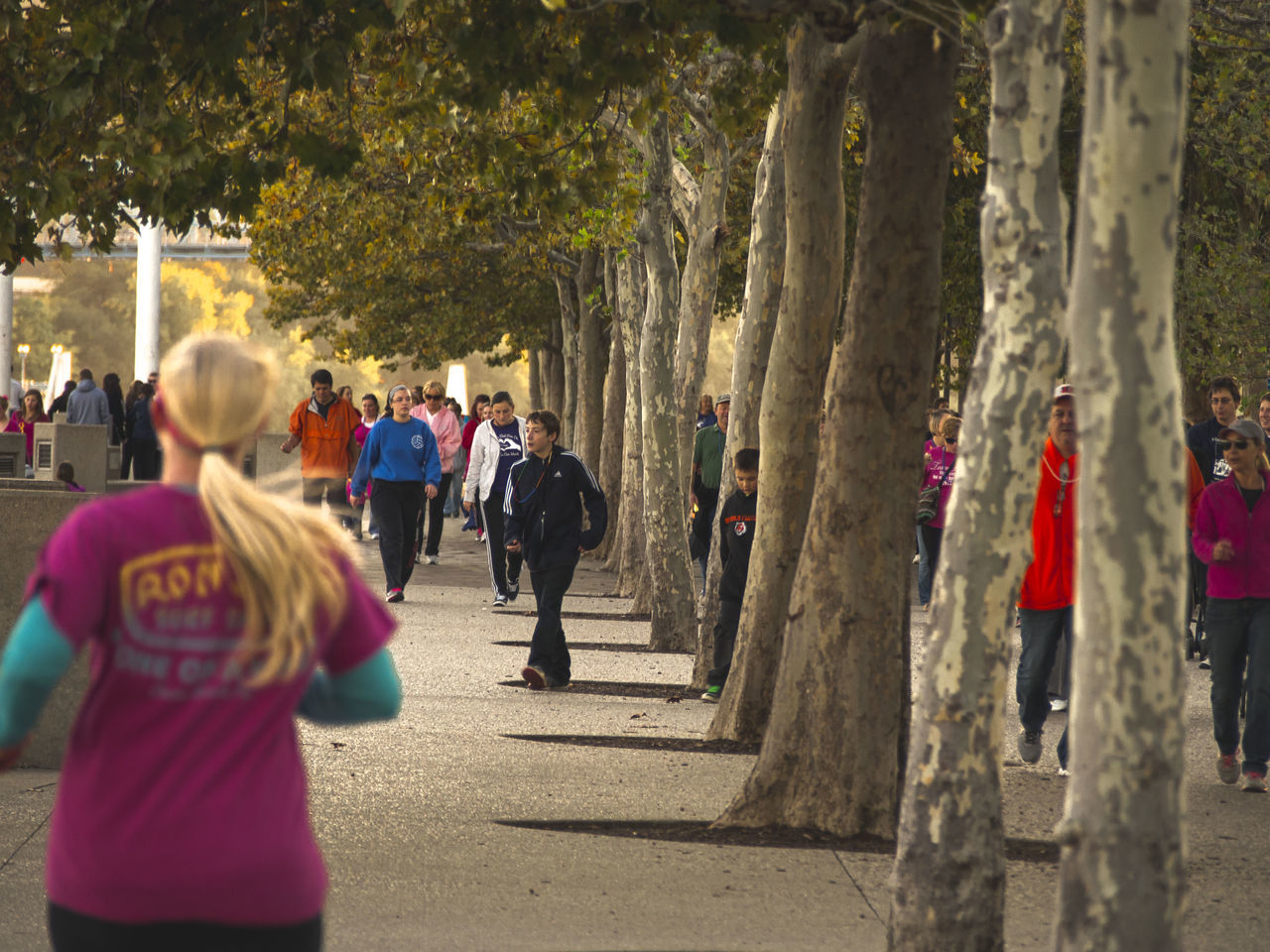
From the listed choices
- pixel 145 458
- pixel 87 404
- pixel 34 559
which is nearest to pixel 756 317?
pixel 34 559

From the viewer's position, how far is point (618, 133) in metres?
13.1

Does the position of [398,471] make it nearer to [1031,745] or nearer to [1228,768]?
[1031,745]

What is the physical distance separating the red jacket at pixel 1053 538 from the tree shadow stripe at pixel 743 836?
1.58 meters

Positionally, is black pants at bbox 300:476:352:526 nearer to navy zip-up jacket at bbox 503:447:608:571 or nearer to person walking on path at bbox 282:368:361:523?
person walking on path at bbox 282:368:361:523

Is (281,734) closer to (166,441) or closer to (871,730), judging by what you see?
(166,441)

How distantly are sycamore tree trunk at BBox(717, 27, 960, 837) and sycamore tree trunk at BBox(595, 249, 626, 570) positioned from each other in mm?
14784

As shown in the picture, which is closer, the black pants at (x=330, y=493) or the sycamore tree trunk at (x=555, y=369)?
the black pants at (x=330, y=493)

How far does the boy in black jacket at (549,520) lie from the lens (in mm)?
11023

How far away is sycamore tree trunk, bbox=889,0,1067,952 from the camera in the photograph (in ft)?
15.0

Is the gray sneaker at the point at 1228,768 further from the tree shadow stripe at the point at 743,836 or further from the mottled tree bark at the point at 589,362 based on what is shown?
the mottled tree bark at the point at 589,362

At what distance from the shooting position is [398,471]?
15.1 metres

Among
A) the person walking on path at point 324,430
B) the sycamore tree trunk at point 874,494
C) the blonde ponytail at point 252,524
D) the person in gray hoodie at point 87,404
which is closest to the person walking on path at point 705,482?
the person walking on path at point 324,430

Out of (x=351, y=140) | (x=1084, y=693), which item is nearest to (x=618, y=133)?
(x=351, y=140)

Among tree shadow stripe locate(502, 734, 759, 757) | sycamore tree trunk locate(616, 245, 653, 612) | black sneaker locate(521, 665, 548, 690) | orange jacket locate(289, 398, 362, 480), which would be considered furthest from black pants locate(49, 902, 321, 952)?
orange jacket locate(289, 398, 362, 480)
